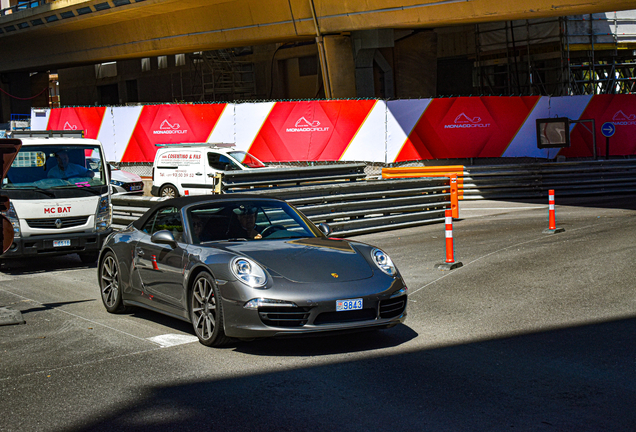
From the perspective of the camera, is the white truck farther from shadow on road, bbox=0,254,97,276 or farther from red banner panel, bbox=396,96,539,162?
red banner panel, bbox=396,96,539,162

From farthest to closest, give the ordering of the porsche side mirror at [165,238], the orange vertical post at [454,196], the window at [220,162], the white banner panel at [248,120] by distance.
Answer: the white banner panel at [248,120]
the window at [220,162]
the orange vertical post at [454,196]
the porsche side mirror at [165,238]

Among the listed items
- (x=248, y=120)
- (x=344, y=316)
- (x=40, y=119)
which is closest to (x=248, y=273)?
(x=344, y=316)

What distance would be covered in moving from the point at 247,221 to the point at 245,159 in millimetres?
14167

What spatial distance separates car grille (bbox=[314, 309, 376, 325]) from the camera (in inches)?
247

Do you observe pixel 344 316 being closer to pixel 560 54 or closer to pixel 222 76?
pixel 560 54

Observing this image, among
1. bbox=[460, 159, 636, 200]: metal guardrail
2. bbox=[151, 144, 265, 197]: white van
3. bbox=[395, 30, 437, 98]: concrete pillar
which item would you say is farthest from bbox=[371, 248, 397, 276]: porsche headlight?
bbox=[395, 30, 437, 98]: concrete pillar

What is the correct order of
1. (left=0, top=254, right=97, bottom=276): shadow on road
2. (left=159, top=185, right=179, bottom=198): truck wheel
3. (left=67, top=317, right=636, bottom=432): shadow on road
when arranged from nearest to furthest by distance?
(left=67, top=317, right=636, bottom=432): shadow on road
(left=0, top=254, right=97, bottom=276): shadow on road
(left=159, top=185, right=179, bottom=198): truck wheel

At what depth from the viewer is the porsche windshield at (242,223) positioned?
7.44 m

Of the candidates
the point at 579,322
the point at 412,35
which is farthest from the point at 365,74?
the point at 579,322

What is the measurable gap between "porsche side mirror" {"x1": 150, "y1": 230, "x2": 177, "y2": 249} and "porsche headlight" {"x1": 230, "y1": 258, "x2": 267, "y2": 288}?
0.97m

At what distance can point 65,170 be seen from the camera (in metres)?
13.0

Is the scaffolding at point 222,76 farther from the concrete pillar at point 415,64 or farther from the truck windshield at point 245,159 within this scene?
the truck windshield at point 245,159

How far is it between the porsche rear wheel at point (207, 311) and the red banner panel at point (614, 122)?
19676 mm

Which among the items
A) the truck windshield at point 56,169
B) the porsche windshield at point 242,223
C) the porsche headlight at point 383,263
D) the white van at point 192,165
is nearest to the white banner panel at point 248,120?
the white van at point 192,165
